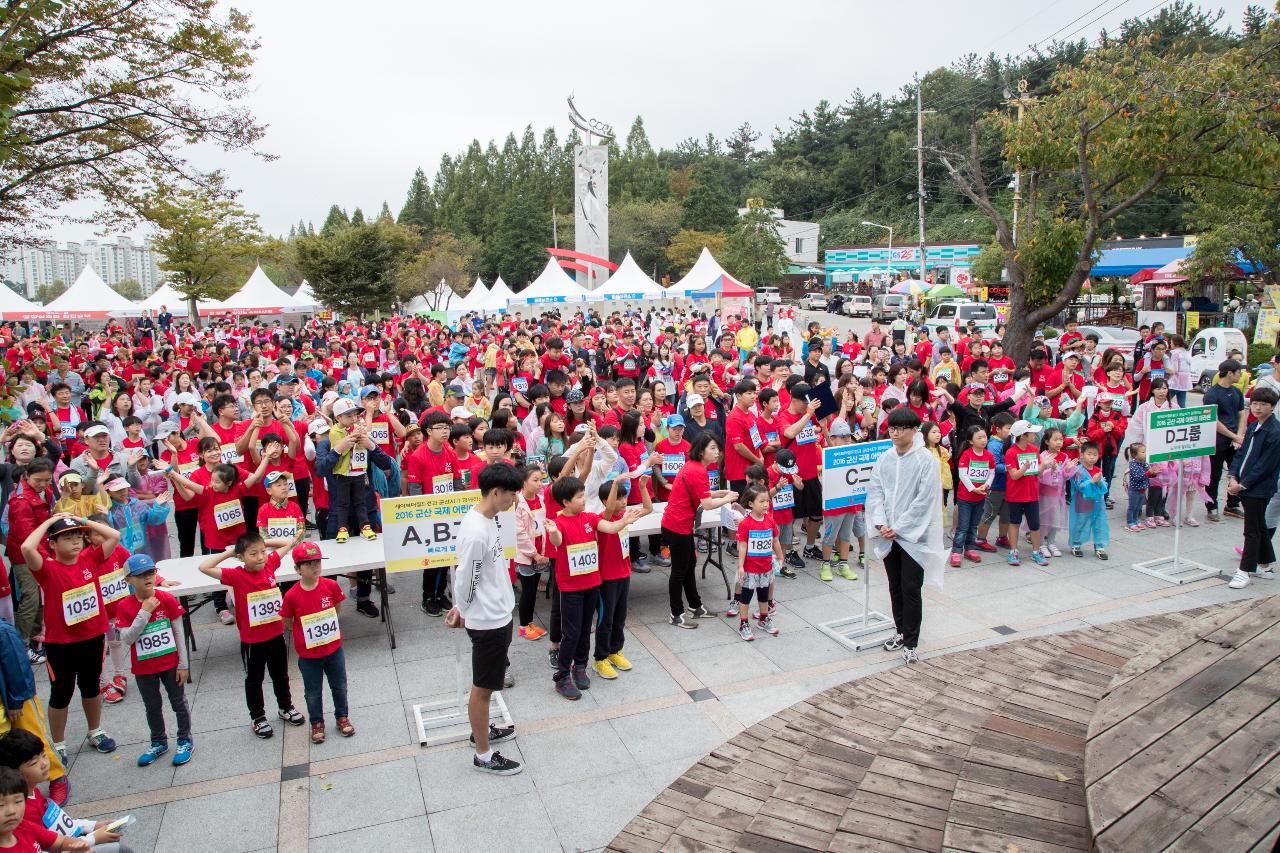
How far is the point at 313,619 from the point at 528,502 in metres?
2.25

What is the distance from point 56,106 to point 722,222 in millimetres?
63263

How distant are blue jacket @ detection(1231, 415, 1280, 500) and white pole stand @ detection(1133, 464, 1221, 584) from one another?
0.63 meters

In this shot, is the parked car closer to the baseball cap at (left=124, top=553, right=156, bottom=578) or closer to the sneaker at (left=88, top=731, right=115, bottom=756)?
the baseball cap at (left=124, top=553, right=156, bottom=578)

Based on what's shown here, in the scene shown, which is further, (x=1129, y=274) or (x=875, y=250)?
(x=875, y=250)

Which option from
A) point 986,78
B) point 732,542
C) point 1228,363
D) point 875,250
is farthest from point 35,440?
point 986,78

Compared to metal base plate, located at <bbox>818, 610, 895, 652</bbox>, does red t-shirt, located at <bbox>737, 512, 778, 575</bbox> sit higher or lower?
higher

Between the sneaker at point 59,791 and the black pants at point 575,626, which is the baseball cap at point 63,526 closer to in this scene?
the sneaker at point 59,791

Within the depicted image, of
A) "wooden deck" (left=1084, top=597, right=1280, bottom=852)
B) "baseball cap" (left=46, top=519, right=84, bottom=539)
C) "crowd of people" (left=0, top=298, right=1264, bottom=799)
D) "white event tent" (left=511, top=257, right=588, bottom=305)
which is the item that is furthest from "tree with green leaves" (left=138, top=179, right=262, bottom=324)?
"wooden deck" (left=1084, top=597, right=1280, bottom=852)

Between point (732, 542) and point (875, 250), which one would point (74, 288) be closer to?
point (732, 542)

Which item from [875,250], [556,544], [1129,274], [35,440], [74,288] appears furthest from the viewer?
[875,250]

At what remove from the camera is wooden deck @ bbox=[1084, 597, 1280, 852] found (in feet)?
8.09

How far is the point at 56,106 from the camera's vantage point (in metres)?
9.08

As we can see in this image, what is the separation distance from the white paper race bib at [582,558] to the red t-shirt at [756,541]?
1.44m

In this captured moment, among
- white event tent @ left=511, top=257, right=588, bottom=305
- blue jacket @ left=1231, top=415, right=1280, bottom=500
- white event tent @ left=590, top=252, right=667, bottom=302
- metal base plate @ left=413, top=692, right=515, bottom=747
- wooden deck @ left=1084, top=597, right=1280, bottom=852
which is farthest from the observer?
white event tent @ left=511, top=257, right=588, bottom=305
